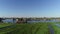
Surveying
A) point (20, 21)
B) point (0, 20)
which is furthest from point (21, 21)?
point (0, 20)

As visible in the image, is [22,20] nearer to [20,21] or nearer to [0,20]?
[20,21]

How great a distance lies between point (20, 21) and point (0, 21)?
10.4 feet

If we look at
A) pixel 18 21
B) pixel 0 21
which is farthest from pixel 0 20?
pixel 18 21

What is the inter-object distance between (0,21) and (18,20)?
3.02m

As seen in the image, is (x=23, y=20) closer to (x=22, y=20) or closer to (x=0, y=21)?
(x=22, y=20)

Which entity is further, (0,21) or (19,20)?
(19,20)

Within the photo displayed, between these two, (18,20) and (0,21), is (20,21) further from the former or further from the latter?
(0,21)

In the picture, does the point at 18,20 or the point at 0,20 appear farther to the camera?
the point at 18,20

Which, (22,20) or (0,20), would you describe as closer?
(0,20)

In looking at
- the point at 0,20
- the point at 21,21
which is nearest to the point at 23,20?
the point at 21,21

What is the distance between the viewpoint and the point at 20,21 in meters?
20.2

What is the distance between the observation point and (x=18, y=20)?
20.5 metres

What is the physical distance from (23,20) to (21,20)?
53 cm

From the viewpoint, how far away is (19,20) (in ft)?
67.6
